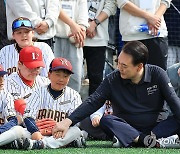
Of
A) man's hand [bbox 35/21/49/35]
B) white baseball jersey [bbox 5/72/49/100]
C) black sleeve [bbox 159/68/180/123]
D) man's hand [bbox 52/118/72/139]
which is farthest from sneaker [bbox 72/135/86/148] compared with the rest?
man's hand [bbox 35/21/49/35]

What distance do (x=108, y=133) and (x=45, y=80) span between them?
3.12ft

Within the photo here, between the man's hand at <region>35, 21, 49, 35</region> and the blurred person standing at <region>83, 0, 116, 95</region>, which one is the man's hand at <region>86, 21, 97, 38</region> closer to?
the blurred person standing at <region>83, 0, 116, 95</region>

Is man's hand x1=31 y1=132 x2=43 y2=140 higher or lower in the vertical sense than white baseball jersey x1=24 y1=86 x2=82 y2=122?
lower

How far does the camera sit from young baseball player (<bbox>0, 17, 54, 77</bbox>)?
709 centimetres

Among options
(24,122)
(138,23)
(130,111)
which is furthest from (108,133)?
(138,23)

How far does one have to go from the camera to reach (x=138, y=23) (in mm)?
7426

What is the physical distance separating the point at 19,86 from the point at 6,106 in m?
0.38

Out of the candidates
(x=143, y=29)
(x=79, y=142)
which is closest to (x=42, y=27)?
(x=143, y=29)

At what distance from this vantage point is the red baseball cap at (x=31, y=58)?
263 inches

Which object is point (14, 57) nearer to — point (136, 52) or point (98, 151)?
point (136, 52)

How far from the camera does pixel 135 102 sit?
20.9 feet

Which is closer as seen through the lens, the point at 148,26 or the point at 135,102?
the point at 135,102

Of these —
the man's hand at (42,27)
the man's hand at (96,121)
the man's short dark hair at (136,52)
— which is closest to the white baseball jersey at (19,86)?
the man's hand at (96,121)

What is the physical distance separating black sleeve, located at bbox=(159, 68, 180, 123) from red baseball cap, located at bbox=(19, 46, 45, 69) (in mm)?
1256
